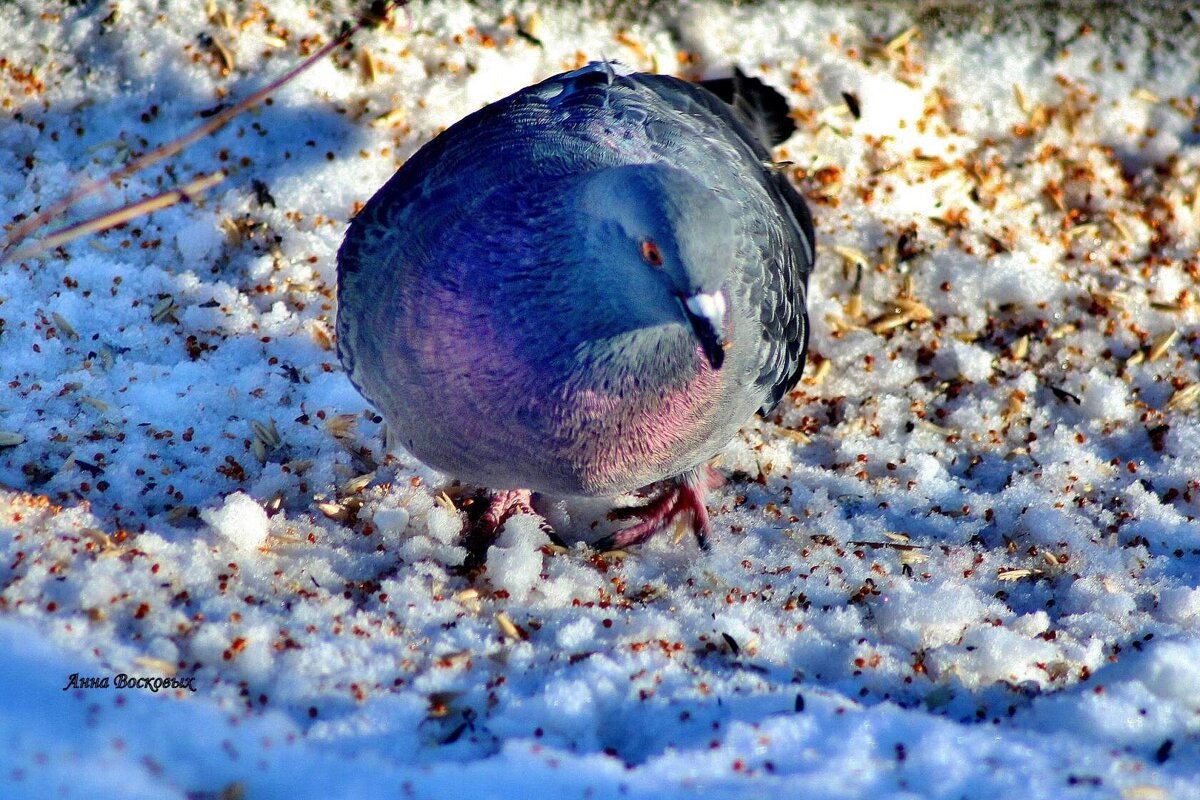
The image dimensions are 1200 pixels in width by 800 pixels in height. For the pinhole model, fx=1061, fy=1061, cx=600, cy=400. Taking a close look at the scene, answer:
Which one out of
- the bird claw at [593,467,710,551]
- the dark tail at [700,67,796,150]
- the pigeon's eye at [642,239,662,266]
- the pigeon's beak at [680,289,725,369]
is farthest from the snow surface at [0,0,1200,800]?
the pigeon's eye at [642,239,662,266]

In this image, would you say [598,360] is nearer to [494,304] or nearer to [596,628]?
[494,304]

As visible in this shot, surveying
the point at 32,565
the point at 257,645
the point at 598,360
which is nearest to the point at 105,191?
the point at 32,565

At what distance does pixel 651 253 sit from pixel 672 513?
1.48 m

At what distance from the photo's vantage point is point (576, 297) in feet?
8.36

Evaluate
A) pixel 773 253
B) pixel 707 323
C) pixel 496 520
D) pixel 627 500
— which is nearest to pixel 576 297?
pixel 707 323

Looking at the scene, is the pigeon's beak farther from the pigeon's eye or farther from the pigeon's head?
the pigeon's eye

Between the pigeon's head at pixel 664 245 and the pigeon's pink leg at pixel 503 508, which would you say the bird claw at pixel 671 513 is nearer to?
the pigeon's pink leg at pixel 503 508

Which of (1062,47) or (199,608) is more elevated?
(1062,47)

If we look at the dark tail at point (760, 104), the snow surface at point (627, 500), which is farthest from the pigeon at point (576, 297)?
the dark tail at point (760, 104)

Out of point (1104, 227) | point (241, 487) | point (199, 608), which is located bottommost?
point (241, 487)

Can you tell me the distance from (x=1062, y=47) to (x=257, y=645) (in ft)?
15.7

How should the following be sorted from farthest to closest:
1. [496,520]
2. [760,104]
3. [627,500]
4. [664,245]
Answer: [760,104] < [627,500] < [496,520] < [664,245]

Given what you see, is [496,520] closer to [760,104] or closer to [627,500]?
[627,500]

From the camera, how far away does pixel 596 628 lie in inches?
123
